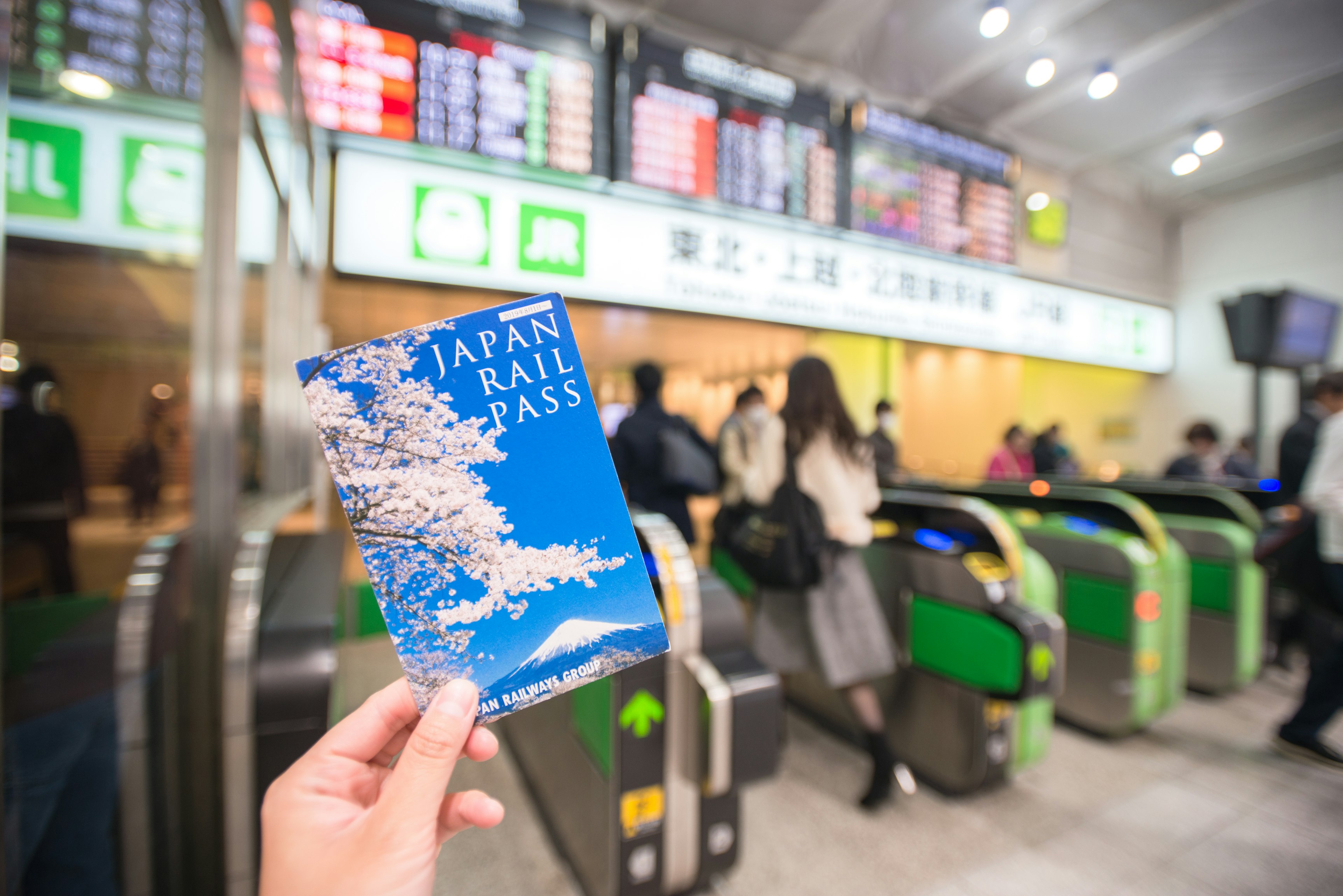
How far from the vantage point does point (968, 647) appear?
218 cm

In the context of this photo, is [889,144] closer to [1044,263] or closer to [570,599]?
[1044,263]

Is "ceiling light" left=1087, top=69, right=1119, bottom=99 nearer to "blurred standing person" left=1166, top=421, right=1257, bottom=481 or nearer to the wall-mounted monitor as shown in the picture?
the wall-mounted monitor

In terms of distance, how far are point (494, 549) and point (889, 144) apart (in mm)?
3638

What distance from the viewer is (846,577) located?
6.95 ft

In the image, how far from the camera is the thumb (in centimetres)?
43

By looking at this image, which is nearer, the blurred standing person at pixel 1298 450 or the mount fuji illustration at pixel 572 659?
the mount fuji illustration at pixel 572 659

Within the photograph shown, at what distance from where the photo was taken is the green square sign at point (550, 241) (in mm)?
2273

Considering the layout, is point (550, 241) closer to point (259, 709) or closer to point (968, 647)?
point (259, 709)

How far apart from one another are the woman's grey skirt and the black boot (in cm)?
23

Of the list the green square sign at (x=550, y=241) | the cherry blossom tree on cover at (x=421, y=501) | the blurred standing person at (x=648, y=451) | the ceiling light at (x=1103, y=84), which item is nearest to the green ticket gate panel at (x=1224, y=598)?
the ceiling light at (x=1103, y=84)

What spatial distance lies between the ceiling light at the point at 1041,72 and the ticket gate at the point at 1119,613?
209 cm

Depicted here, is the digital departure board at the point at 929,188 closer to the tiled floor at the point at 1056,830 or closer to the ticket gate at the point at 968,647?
the ticket gate at the point at 968,647

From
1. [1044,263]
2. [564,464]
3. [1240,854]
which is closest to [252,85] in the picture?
[564,464]

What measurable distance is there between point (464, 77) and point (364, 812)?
2.66 metres
